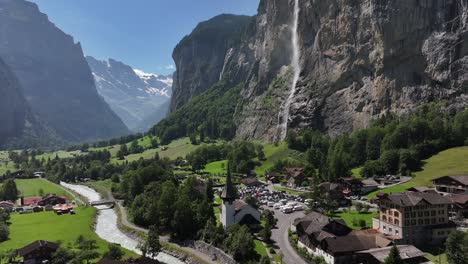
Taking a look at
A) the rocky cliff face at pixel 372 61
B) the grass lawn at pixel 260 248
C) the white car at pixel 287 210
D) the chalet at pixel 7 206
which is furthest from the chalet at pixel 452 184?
the chalet at pixel 7 206

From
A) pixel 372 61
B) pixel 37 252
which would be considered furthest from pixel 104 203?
pixel 372 61

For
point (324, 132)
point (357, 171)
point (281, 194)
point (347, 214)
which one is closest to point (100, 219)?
point (281, 194)

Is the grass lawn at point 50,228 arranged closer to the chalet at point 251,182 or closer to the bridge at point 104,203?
the bridge at point 104,203

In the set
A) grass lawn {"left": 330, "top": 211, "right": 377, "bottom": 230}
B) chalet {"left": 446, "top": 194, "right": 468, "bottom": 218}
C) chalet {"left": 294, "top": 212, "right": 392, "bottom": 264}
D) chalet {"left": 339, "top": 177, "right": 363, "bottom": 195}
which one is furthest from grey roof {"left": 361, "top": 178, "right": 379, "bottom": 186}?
chalet {"left": 294, "top": 212, "right": 392, "bottom": 264}

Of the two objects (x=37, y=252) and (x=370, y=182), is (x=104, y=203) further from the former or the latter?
(x=370, y=182)

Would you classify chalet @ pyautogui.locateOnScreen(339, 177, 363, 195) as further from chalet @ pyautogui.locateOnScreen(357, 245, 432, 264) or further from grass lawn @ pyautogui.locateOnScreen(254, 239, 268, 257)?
chalet @ pyautogui.locateOnScreen(357, 245, 432, 264)

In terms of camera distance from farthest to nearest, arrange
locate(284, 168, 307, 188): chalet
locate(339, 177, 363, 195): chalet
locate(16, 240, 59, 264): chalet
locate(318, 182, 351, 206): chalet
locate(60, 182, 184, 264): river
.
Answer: locate(284, 168, 307, 188): chalet, locate(339, 177, 363, 195): chalet, locate(318, 182, 351, 206): chalet, locate(60, 182, 184, 264): river, locate(16, 240, 59, 264): chalet

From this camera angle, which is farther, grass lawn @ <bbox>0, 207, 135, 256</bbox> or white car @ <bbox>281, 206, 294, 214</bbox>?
white car @ <bbox>281, 206, 294, 214</bbox>
